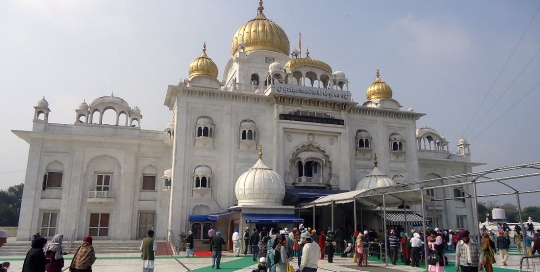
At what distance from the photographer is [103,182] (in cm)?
2419

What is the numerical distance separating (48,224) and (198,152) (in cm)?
937

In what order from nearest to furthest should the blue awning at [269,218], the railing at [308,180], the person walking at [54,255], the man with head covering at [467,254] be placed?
1. the person walking at [54,255]
2. the man with head covering at [467,254]
3. the blue awning at [269,218]
4. the railing at [308,180]

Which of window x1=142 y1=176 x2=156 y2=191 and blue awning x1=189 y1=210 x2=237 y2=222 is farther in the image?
window x1=142 y1=176 x2=156 y2=191

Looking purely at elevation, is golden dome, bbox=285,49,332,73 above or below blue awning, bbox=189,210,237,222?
above

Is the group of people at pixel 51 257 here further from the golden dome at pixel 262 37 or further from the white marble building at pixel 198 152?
the golden dome at pixel 262 37

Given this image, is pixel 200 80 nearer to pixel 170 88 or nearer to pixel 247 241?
pixel 170 88

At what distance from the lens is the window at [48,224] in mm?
22938

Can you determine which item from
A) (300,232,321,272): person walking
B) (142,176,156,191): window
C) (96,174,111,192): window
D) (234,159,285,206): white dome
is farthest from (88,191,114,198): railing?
(300,232,321,272): person walking

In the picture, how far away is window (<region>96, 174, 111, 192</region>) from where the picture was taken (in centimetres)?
2405

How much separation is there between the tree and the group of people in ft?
141

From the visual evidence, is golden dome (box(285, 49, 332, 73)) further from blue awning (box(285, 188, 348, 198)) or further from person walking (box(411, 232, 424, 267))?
person walking (box(411, 232, 424, 267))

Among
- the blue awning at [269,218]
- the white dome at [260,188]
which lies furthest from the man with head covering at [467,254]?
the white dome at [260,188]

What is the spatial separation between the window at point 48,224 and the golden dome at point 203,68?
1141cm

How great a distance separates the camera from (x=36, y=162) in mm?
23281
